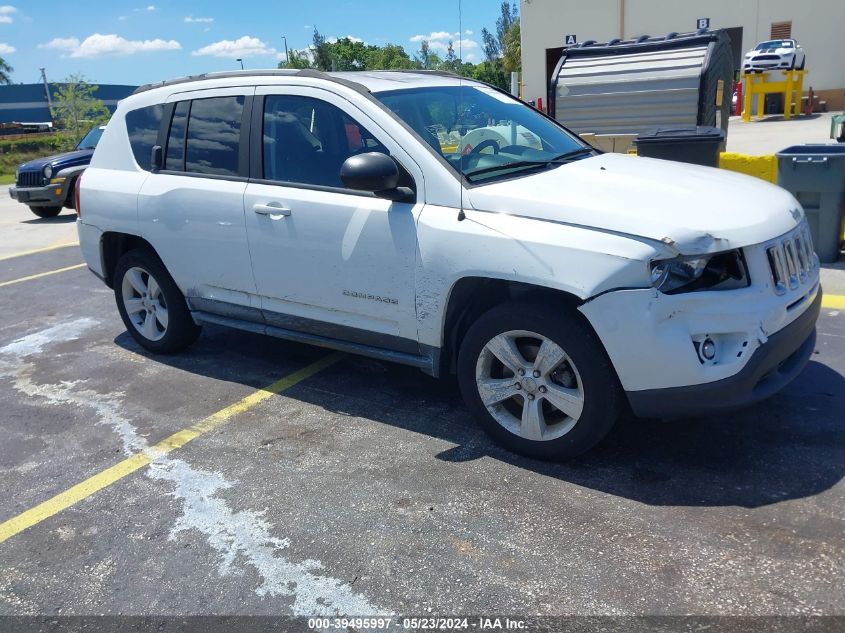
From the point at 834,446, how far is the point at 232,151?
3695 mm

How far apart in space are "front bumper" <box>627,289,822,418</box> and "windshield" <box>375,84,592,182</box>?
1376mm

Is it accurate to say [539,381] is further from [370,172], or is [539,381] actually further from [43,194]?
[43,194]

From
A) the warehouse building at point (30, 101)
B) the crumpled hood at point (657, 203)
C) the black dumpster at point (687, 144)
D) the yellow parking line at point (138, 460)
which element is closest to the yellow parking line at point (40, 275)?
the yellow parking line at point (138, 460)

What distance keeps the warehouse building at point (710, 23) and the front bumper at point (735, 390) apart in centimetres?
2581

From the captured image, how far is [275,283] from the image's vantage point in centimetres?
439

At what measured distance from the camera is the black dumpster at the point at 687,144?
691 cm

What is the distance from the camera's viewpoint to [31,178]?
44.0 feet

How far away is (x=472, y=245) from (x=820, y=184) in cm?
443

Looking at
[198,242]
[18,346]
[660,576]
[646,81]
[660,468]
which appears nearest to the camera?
[660,576]

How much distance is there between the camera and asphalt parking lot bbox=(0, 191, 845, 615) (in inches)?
107

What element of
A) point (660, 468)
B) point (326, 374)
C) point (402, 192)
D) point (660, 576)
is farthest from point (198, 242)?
point (660, 576)

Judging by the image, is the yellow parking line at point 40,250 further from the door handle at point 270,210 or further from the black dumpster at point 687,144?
the black dumpster at point 687,144

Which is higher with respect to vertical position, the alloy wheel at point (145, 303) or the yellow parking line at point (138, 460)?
the alloy wheel at point (145, 303)

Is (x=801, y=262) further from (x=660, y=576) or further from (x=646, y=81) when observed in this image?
(x=646, y=81)
